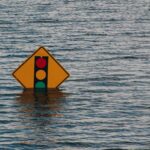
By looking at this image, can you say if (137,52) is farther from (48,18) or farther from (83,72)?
(48,18)

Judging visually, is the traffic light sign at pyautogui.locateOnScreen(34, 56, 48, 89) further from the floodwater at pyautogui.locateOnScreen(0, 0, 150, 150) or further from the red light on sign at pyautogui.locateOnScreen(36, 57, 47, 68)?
the floodwater at pyautogui.locateOnScreen(0, 0, 150, 150)

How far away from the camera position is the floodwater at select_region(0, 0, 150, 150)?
1809 centimetres

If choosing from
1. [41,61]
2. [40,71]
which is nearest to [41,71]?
[40,71]

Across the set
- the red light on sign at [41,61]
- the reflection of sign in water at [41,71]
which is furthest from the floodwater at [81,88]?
the red light on sign at [41,61]

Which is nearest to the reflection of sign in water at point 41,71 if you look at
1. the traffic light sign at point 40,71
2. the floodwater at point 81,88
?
the traffic light sign at point 40,71

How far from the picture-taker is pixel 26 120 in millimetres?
19578

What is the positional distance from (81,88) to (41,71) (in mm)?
1433

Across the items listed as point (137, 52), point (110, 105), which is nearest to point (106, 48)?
point (137, 52)

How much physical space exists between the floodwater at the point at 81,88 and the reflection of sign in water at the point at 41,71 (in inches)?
10.8

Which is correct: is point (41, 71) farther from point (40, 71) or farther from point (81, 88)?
point (81, 88)

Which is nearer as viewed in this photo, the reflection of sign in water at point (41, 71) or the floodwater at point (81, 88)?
the floodwater at point (81, 88)

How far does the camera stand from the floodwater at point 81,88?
18094 mm

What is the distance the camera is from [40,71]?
22797mm

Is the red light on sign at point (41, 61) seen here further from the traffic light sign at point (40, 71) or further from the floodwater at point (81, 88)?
the floodwater at point (81, 88)
